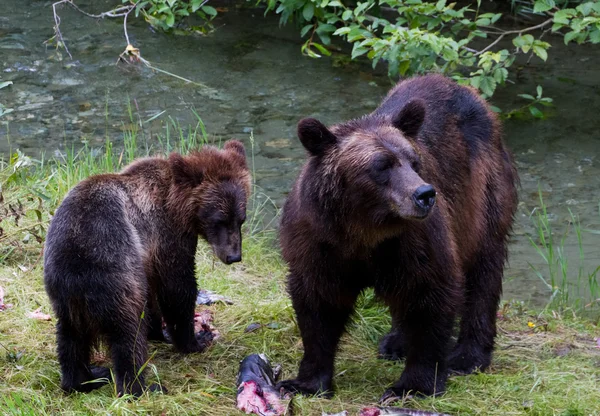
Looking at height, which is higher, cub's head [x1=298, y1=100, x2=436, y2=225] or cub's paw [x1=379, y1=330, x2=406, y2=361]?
cub's head [x1=298, y1=100, x2=436, y2=225]

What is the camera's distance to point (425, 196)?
15.6 feet

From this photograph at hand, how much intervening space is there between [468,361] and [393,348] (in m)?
0.52

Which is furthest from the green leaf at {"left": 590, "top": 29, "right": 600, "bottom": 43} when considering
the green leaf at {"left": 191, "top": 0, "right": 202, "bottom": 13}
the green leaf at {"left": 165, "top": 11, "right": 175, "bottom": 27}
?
the green leaf at {"left": 165, "top": 11, "right": 175, "bottom": 27}

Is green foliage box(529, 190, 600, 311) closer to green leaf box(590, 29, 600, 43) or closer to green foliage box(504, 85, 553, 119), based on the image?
green leaf box(590, 29, 600, 43)

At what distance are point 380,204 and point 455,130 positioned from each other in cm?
144

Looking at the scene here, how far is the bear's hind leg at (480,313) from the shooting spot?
6352 mm

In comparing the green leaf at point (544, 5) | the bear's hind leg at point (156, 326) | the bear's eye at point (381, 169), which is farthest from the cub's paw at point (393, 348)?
the green leaf at point (544, 5)

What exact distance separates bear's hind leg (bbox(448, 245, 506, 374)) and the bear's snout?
174 centimetres

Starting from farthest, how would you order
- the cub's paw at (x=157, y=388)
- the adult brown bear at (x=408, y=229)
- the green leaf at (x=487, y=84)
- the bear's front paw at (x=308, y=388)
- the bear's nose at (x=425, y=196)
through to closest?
the green leaf at (x=487, y=84), the bear's front paw at (x=308, y=388), the cub's paw at (x=157, y=388), the adult brown bear at (x=408, y=229), the bear's nose at (x=425, y=196)

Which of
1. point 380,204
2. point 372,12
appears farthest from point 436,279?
point 372,12

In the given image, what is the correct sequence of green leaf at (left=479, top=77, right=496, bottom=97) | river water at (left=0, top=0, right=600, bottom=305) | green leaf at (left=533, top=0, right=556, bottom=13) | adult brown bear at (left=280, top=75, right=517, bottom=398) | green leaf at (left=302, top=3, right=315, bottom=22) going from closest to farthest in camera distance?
adult brown bear at (left=280, top=75, right=517, bottom=398), green leaf at (left=533, top=0, right=556, bottom=13), green leaf at (left=479, top=77, right=496, bottom=97), river water at (left=0, top=0, right=600, bottom=305), green leaf at (left=302, top=3, right=315, bottom=22)

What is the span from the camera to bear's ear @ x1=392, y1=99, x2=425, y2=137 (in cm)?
531

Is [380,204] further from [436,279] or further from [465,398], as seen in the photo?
[465,398]

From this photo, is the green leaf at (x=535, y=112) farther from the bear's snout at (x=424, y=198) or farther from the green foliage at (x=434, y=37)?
the bear's snout at (x=424, y=198)
